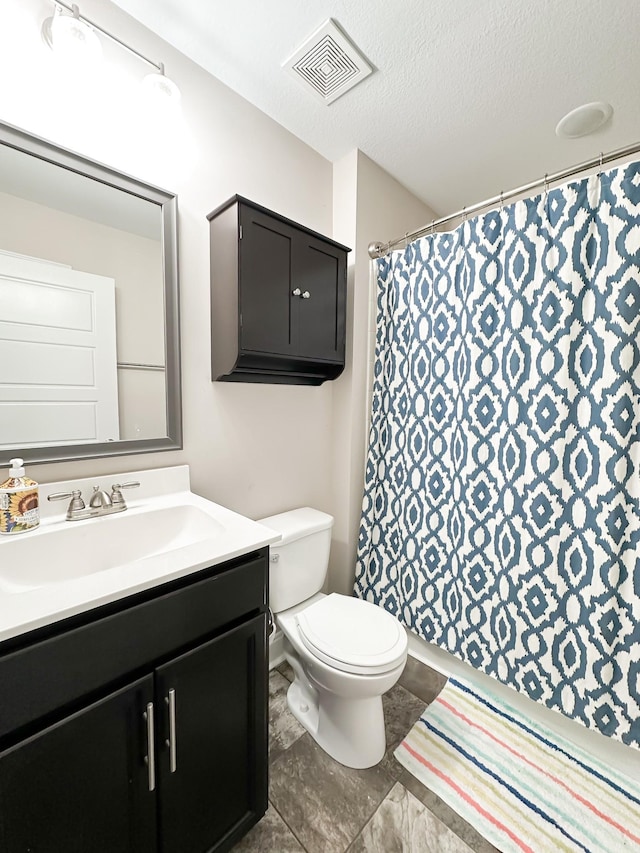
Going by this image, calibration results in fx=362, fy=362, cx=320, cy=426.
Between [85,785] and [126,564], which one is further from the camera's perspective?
[126,564]

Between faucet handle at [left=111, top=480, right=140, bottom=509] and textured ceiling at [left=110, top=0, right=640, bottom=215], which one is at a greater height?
textured ceiling at [left=110, top=0, right=640, bottom=215]

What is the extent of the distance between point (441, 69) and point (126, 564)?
1.92 metres

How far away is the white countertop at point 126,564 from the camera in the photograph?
0.62m

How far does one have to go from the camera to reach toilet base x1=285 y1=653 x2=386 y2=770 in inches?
48.7

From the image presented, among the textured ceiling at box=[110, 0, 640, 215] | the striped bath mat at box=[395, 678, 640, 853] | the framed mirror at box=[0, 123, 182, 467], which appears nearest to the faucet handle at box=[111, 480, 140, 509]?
the framed mirror at box=[0, 123, 182, 467]

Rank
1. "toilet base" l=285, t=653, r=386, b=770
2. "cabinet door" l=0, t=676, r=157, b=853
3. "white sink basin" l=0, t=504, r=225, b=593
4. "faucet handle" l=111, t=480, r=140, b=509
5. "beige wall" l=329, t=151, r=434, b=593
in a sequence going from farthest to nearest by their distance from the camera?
"beige wall" l=329, t=151, r=434, b=593 → "toilet base" l=285, t=653, r=386, b=770 → "faucet handle" l=111, t=480, r=140, b=509 → "white sink basin" l=0, t=504, r=225, b=593 → "cabinet door" l=0, t=676, r=157, b=853

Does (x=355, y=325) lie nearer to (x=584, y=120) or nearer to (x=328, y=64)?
(x=328, y=64)

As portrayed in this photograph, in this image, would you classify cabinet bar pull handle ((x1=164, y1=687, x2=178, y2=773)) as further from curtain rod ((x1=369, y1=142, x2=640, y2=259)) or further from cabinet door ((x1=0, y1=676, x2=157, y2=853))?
curtain rod ((x1=369, y1=142, x2=640, y2=259))

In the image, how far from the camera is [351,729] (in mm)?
1243

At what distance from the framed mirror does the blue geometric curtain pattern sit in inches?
41.1

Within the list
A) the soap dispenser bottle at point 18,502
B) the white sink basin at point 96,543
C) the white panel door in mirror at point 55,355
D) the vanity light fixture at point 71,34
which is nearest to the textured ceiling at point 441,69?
the vanity light fixture at point 71,34

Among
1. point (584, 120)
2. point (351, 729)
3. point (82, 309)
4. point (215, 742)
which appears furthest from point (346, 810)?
point (584, 120)

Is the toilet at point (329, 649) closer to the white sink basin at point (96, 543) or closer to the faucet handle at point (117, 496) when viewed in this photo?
the white sink basin at point (96, 543)

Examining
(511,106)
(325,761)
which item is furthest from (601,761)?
(511,106)
